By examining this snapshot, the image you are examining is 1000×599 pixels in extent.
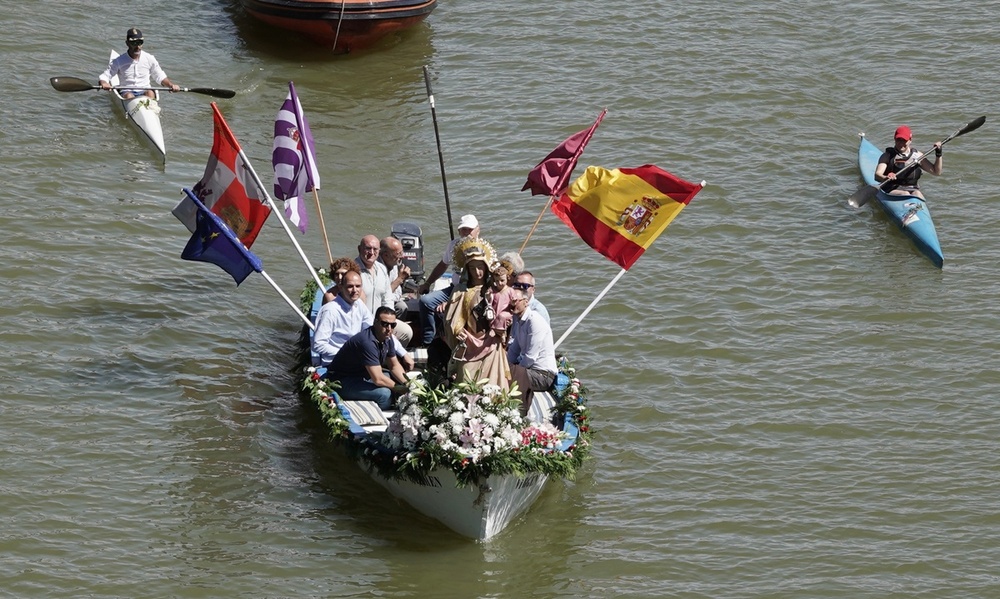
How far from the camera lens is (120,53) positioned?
23.3 m

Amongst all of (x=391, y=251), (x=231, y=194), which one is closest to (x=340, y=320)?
(x=391, y=251)

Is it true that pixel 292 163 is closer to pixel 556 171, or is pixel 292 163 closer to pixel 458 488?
pixel 556 171

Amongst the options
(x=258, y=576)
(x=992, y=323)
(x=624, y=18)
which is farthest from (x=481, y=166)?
(x=258, y=576)

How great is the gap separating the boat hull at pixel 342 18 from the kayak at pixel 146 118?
3.66 m

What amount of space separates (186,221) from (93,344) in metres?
2.19

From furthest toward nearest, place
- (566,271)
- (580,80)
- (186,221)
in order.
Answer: (580,80)
(566,271)
(186,221)

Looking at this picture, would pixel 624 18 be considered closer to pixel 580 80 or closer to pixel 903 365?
pixel 580 80

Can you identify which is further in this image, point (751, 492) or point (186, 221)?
point (186, 221)

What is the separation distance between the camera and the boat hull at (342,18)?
2361 centimetres

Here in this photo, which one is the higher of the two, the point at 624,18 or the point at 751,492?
the point at 624,18

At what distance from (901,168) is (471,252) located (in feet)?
27.7

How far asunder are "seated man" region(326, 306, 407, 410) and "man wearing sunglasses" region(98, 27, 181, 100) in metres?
8.90

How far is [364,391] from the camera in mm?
13570

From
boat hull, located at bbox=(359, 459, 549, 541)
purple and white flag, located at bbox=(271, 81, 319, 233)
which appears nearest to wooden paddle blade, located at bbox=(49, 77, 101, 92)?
purple and white flag, located at bbox=(271, 81, 319, 233)
